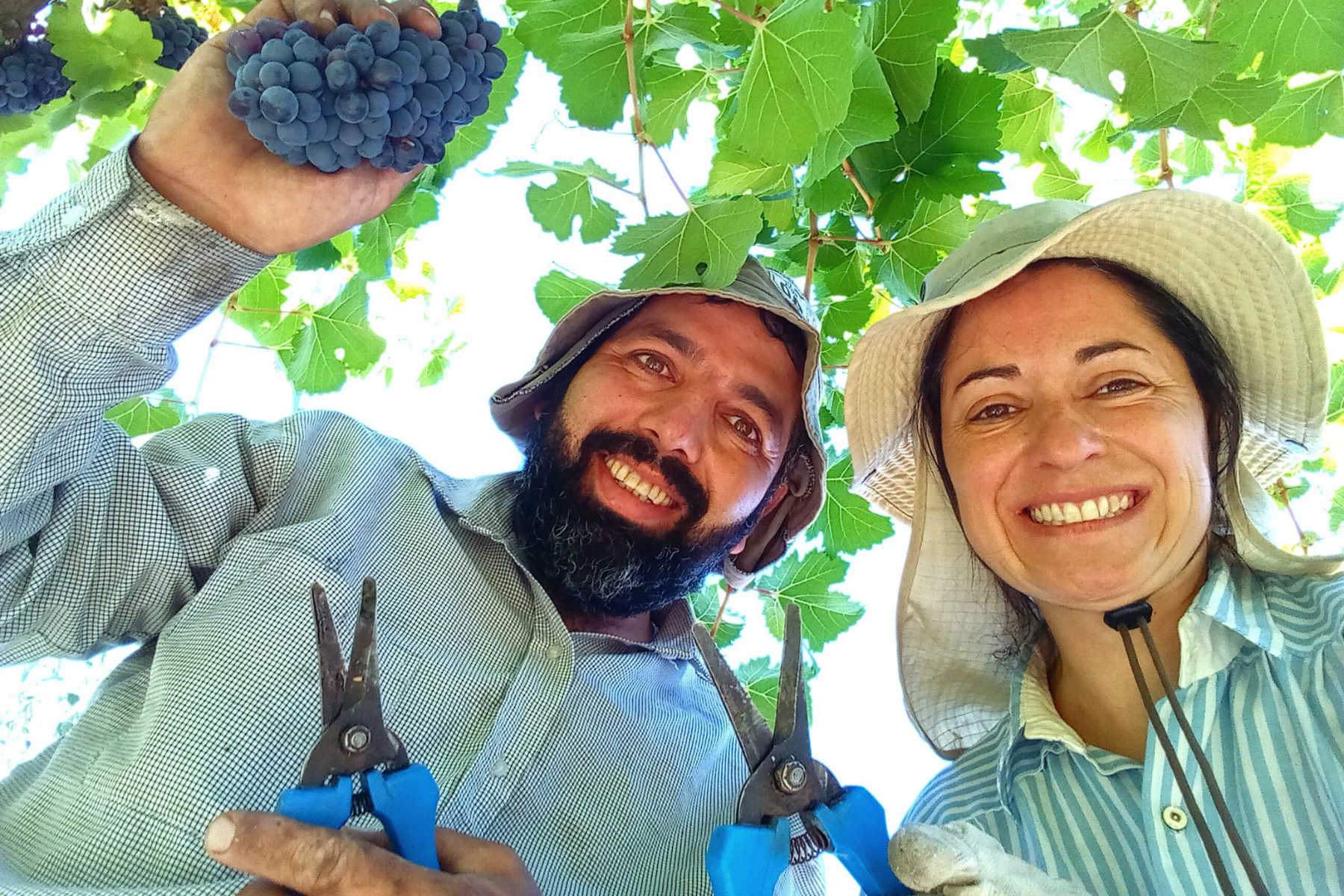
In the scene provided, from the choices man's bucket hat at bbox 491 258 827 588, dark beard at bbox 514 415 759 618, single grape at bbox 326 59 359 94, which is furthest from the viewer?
man's bucket hat at bbox 491 258 827 588

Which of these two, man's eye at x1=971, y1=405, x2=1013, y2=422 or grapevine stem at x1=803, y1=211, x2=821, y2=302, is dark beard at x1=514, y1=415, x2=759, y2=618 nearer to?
grapevine stem at x1=803, y1=211, x2=821, y2=302

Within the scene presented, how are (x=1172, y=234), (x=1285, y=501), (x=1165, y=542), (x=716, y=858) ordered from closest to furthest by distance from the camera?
1. (x=716, y=858)
2. (x=1165, y=542)
3. (x=1172, y=234)
4. (x=1285, y=501)

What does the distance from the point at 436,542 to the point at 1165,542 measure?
4.27 ft

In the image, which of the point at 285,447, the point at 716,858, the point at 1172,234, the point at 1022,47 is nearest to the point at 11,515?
the point at 285,447

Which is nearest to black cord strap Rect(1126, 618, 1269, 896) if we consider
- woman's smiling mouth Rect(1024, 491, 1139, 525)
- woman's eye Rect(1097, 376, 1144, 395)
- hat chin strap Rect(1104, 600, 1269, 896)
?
hat chin strap Rect(1104, 600, 1269, 896)

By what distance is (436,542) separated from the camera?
175cm

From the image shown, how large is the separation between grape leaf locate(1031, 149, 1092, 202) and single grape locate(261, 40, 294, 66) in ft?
6.61

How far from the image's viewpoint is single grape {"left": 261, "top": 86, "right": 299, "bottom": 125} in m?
1.13

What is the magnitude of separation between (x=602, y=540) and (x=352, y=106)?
1.10 meters

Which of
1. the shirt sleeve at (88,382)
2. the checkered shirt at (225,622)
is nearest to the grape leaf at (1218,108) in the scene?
the checkered shirt at (225,622)

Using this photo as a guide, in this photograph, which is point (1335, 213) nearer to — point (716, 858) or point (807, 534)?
point (807, 534)

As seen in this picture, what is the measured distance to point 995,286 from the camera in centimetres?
163

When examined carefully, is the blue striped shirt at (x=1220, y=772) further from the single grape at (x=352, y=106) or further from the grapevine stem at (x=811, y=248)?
the single grape at (x=352, y=106)

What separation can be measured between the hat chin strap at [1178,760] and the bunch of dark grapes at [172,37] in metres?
1.99
